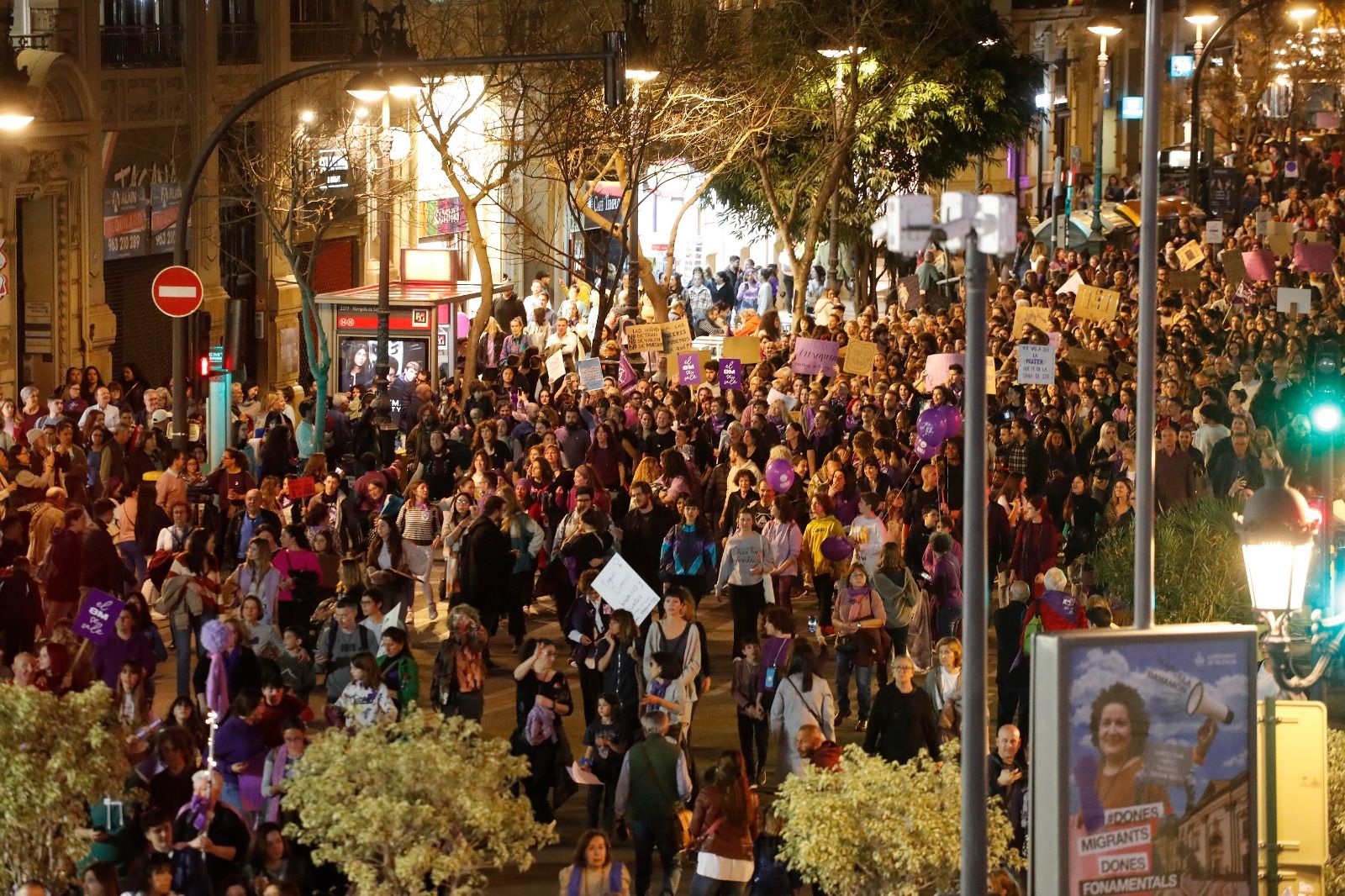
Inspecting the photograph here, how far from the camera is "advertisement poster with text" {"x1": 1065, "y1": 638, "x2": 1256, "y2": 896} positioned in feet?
29.2

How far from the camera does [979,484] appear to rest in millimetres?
9180

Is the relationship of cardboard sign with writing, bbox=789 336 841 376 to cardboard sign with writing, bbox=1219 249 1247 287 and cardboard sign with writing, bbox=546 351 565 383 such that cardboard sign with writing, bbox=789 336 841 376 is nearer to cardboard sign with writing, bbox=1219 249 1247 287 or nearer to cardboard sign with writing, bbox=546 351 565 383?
cardboard sign with writing, bbox=546 351 565 383

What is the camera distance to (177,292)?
71.8ft

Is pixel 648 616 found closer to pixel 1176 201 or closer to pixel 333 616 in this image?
pixel 333 616

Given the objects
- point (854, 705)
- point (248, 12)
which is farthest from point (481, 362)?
point (854, 705)

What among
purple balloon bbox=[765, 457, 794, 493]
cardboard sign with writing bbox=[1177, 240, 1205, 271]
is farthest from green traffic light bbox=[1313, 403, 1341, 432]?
cardboard sign with writing bbox=[1177, 240, 1205, 271]

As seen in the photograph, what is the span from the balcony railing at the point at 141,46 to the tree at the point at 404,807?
78.9 ft

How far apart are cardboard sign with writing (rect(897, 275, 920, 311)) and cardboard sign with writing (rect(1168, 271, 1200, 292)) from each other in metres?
4.16

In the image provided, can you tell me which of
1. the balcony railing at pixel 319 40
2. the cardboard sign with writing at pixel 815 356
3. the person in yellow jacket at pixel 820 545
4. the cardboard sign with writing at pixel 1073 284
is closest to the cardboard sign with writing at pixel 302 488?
the person in yellow jacket at pixel 820 545

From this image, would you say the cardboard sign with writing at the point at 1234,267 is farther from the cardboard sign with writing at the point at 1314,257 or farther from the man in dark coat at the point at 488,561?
the man in dark coat at the point at 488,561

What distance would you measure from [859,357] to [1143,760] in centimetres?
1791

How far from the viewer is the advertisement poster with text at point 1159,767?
891cm

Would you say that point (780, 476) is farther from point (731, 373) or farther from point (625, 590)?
point (731, 373)

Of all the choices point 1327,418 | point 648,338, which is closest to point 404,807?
point 1327,418
